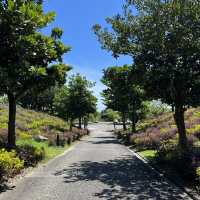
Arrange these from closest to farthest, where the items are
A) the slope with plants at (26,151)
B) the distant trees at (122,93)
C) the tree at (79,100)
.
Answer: the slope with plants at (26,151)
the distant trees at (122,93)
the tree at (79,100)

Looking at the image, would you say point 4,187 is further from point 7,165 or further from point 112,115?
point 112,115

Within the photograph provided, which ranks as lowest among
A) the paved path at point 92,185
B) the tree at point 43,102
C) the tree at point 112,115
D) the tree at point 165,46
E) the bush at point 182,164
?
the paved path at point 92,185

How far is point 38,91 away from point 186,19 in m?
8.43

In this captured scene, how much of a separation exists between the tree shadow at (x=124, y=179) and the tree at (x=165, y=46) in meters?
2.44

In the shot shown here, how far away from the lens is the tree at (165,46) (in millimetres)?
18812

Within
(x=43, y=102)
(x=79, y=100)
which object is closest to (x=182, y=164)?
(x=79, y=100)

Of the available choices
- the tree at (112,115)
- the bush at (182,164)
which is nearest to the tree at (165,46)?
the bush at (182,164)

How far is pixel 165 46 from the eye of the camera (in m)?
19.4

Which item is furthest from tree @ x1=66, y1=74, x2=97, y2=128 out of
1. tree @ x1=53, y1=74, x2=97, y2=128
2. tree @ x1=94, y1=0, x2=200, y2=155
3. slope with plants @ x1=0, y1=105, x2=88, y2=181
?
tree @ x1=94, y1=0, x2=200, y2=155

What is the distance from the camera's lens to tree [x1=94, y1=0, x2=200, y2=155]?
61.7ft

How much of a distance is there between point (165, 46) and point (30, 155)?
26.7ft

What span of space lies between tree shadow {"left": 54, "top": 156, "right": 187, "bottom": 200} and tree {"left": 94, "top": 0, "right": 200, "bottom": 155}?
2.44 metres

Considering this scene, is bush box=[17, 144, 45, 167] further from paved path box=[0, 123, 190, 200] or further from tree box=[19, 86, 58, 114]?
tree box=[19, 86, 58, 114]

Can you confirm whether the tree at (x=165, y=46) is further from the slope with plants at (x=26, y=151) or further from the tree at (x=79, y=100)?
the tree at (x=79, y=100)
